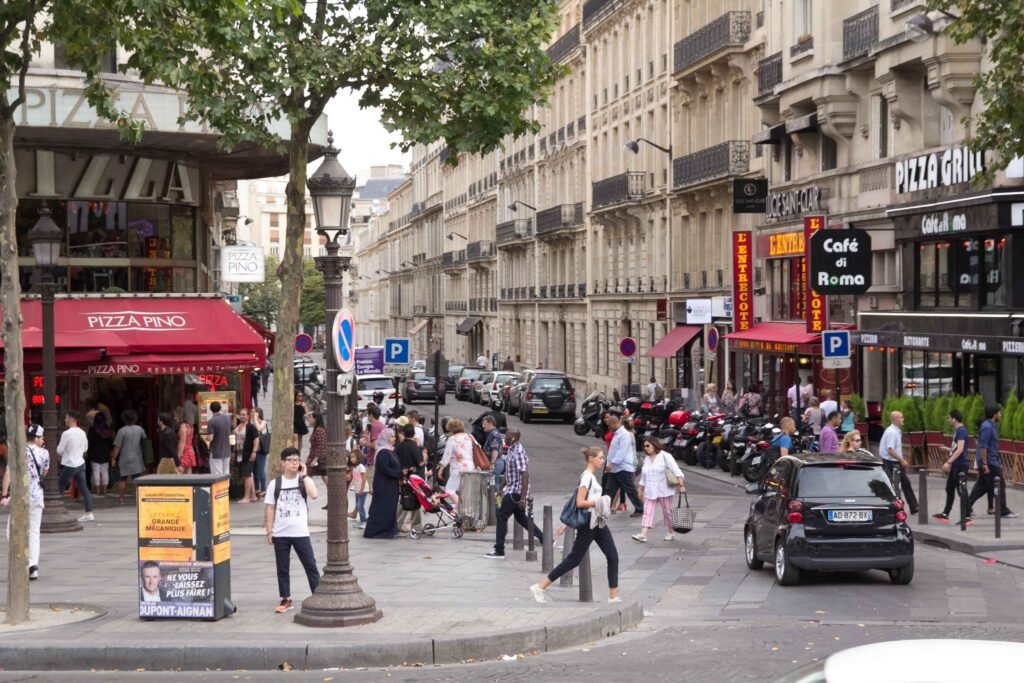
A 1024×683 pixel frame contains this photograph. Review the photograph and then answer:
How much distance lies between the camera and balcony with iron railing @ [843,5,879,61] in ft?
119

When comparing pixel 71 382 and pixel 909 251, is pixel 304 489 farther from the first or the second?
pixel 909 251

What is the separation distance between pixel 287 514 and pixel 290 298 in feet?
24.0

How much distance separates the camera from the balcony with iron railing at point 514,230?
264ft

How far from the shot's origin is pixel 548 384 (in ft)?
168

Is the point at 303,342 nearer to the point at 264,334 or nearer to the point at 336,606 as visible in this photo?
A: the point at 264,334

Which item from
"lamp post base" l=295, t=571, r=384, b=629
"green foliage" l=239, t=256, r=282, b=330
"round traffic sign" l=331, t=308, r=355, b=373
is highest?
"green foliage" l=239, t=256, r=282, b=330

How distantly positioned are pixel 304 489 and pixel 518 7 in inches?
365

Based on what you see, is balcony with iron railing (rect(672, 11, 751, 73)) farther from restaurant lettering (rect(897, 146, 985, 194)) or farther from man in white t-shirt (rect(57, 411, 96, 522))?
man in white t-shirt (rect(57, 411, 96, 522))

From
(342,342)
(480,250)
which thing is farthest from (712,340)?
(480,250)

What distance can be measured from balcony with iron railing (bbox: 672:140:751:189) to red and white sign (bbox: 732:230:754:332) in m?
2.88

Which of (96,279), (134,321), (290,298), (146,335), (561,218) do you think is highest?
(561,218)

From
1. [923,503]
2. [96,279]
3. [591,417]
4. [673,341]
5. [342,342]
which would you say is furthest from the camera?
[673,341]

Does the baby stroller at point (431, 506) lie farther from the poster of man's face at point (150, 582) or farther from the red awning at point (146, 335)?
the poster of man's face at point (150, 582)

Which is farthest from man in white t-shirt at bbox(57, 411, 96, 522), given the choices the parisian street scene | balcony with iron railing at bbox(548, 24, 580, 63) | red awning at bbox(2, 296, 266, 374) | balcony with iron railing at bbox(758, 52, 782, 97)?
balcony with iron railing at bbox(548, 24, 580, 63)
